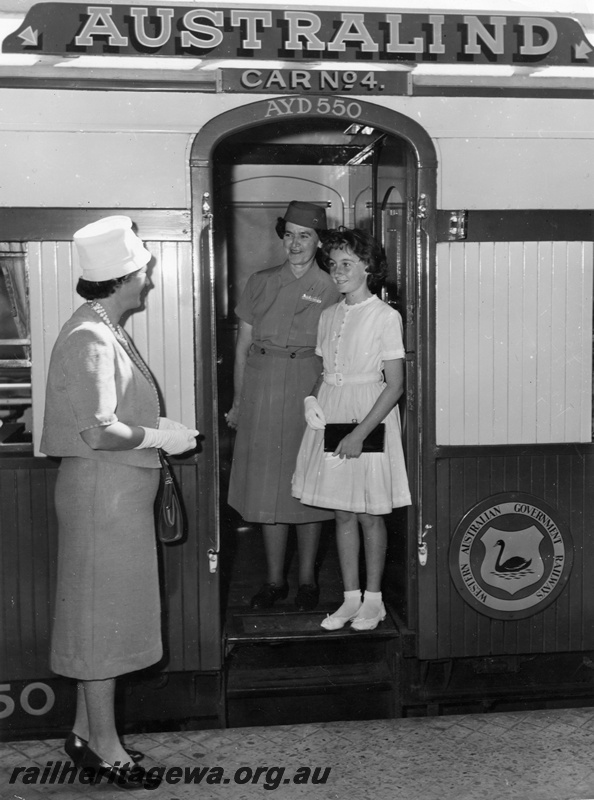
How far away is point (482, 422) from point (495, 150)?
44.6 inches

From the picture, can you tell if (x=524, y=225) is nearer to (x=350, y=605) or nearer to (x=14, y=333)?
(x=350, y=605)

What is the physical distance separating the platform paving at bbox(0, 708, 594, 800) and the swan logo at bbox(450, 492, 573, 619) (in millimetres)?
476

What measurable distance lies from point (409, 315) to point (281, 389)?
731mm

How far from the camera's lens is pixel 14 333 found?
3641 millimetres

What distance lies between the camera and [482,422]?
393 centimetres

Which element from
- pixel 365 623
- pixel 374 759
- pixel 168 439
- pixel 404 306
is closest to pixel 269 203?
pixel 404 306

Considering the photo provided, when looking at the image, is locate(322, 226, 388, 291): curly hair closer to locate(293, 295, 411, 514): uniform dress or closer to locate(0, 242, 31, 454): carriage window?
locate(293, 295, 411, 514): uniform dress

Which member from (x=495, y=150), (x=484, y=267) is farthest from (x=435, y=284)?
(x=495, y=150)

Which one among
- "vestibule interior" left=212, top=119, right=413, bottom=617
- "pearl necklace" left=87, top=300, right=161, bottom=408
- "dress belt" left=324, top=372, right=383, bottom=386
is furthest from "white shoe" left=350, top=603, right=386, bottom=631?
"pearl necklace" left=87, top=300, right=161, bottom=408

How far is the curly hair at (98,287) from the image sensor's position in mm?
3174

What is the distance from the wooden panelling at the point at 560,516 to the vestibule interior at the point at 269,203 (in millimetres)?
699

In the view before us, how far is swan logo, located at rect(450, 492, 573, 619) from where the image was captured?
13.0 ft

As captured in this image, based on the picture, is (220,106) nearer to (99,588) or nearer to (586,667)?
(99,588)

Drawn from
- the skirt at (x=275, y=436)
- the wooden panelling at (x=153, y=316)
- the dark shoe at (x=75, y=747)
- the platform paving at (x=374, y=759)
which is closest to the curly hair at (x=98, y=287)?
the wooden panelling at (x=153, y=316)
